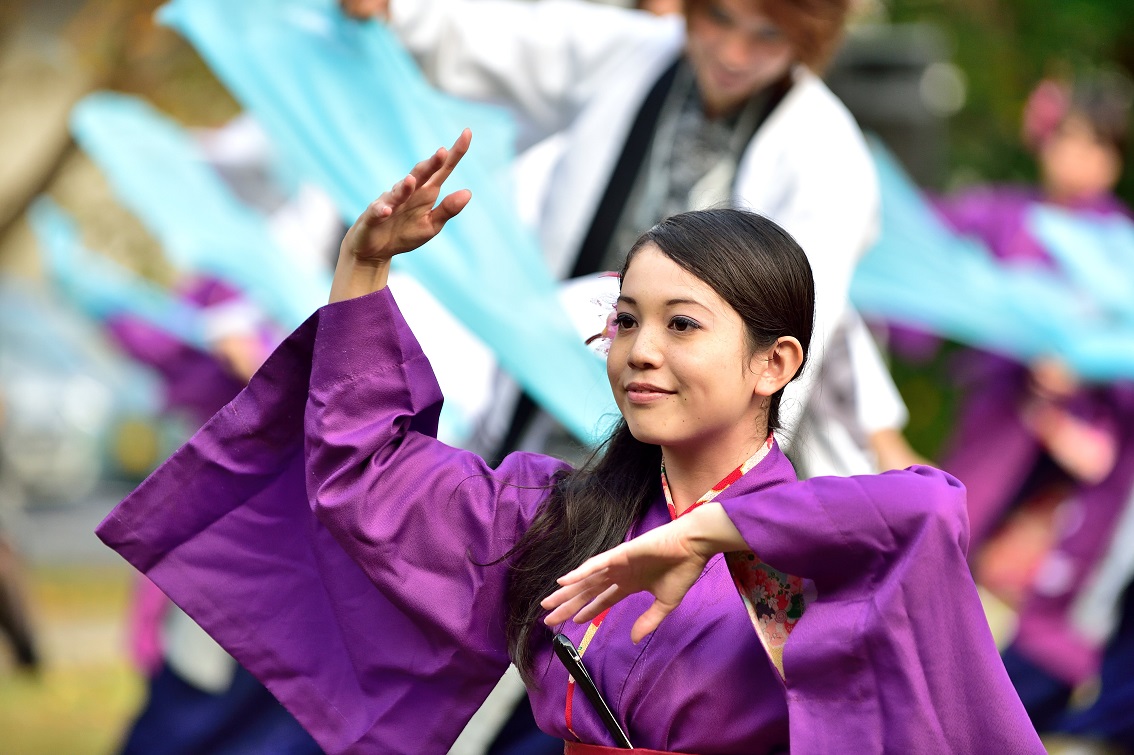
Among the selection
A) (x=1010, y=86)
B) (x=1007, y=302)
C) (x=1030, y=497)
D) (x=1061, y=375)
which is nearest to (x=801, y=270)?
(x=1007, y=302)

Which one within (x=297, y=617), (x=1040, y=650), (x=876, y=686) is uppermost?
(x=297, y=617)

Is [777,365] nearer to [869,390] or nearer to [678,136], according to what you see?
[678,136]

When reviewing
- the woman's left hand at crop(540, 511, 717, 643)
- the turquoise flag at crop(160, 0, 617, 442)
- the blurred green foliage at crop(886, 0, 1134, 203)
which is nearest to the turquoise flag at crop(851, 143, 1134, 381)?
the turquoise flag at crop(160, 0, 617, 442)

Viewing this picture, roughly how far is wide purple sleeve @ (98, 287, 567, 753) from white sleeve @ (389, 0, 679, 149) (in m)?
1.47

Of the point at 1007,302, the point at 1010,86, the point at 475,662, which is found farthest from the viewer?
the point at 1010,86

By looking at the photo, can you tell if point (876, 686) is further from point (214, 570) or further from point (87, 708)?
point (87, 708)

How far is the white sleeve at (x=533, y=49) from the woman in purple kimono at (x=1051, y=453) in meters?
2.40

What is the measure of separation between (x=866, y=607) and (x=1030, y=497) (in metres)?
4.16

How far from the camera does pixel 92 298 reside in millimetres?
5723

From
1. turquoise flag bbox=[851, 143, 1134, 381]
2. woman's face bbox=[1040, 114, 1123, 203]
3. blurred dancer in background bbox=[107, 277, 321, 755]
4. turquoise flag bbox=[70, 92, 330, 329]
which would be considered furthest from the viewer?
woman's face bbox=[1040, 114, 1123, 203]

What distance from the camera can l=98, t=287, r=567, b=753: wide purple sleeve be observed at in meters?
2.14

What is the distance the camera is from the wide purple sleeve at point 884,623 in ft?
5.93

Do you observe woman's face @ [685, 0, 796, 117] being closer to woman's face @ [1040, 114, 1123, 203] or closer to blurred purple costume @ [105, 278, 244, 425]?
blurred purple costume @ [105, 278, 244, 425]

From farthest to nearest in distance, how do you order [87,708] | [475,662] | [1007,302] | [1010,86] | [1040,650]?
[1010,86], [87,708], [1040,650], [1007,302], [475,662]
